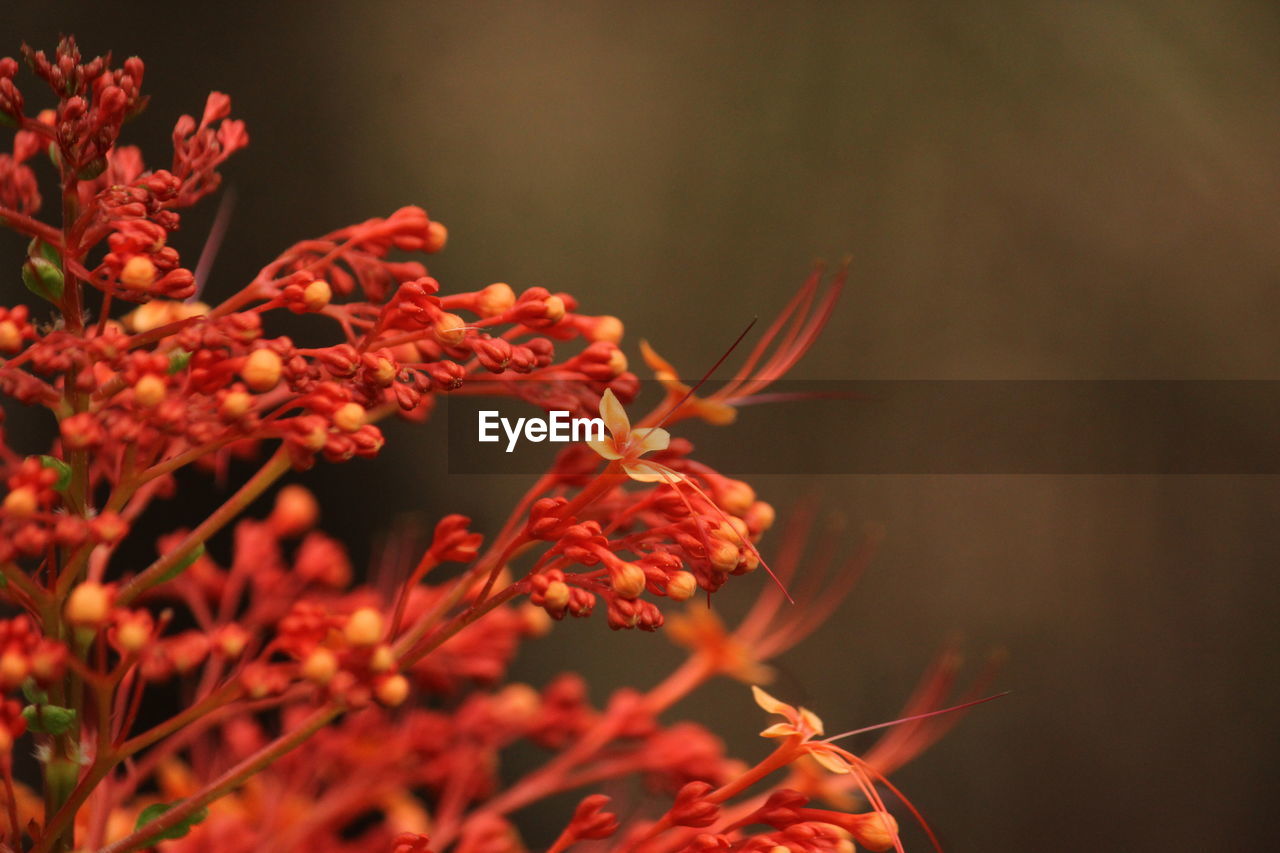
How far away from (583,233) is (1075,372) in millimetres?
514

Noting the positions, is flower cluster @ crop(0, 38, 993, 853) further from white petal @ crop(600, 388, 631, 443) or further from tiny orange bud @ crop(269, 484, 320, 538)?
tiny orange bud @ crop(269, 484, 320, 538)

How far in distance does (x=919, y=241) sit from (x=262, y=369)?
0.87 meters

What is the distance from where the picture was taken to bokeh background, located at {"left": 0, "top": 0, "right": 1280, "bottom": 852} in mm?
1053

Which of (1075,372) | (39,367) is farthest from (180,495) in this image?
(1075,372)

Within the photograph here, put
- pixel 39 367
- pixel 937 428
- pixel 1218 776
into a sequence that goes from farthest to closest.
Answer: pixel 937 428 → pixel 1218 776 → pixel 39 367

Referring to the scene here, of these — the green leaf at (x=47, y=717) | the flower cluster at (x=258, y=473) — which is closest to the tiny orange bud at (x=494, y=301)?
the flower cluster at (x=258, y=473)

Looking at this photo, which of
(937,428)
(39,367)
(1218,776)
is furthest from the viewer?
(937,428)

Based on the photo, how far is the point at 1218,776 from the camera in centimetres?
105

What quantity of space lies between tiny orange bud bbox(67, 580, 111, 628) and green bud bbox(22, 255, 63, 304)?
12cm

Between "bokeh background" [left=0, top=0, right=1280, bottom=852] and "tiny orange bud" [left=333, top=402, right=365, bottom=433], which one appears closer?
"tiny orange bud" [left=333, top=402, right=365, bottom=433]

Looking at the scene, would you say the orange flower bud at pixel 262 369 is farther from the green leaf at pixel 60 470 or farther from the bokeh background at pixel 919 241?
the bokeh background at pixel 919 241

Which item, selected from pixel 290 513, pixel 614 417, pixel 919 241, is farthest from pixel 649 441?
pixel 919 241

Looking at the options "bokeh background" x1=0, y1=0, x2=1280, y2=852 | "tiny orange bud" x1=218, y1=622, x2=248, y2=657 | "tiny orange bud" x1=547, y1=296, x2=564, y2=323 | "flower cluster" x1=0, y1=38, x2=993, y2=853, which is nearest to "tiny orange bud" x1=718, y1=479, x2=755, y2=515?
"flower cluster" x1=0, y1=38, x2=993, y2=853

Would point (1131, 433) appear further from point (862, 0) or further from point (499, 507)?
point (499, 507)
